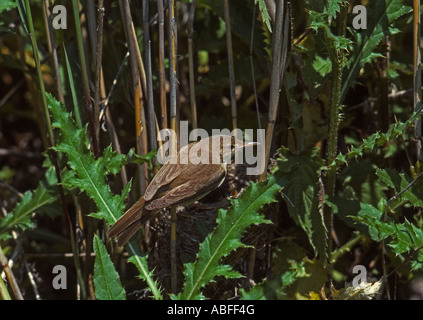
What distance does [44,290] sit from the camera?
2984mm

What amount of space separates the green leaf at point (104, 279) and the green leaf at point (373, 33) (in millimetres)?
1080

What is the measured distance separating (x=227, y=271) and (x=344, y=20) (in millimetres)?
1013

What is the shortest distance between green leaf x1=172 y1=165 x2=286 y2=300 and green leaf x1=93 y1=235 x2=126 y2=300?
23 centimetres

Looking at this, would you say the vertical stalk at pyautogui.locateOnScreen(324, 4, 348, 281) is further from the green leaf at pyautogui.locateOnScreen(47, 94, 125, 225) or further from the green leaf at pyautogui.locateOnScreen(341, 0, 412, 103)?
the green leaf at pyautogui.locateOnScreen(47, 94, 125, 225)

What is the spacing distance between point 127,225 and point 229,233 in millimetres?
380

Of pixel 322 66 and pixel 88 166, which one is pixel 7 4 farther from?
pixel 322 66

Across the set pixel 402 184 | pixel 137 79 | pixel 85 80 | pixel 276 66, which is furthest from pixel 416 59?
pixel 85 80

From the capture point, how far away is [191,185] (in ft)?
7.45

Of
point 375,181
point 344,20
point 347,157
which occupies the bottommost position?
point 375,181

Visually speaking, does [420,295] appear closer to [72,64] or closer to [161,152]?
[161,152]

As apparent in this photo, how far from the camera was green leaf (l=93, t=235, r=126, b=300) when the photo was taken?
2.00m
